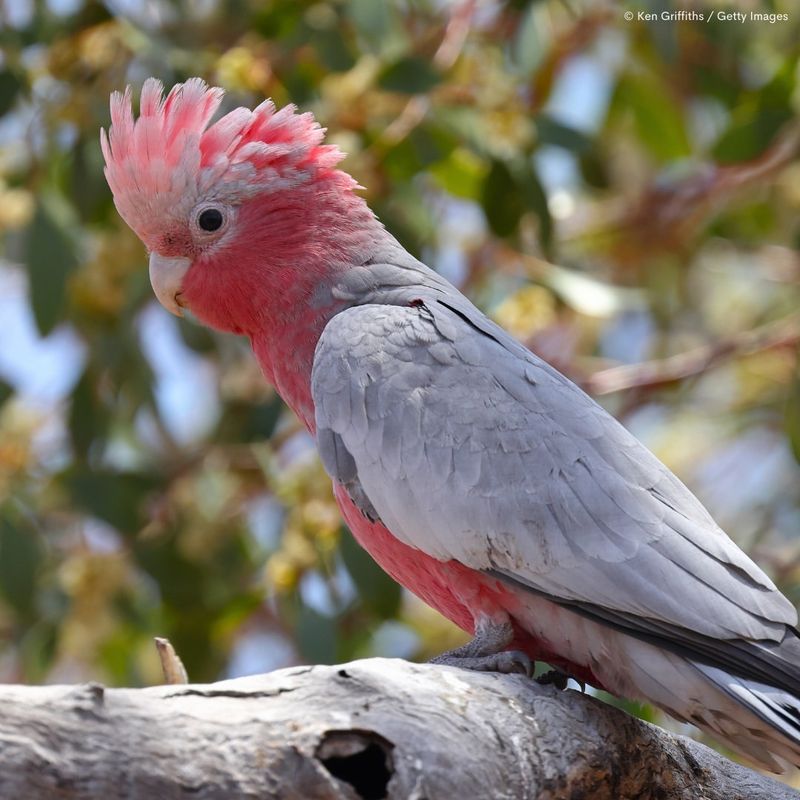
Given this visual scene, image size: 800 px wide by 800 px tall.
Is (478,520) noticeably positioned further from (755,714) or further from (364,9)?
(364,9)

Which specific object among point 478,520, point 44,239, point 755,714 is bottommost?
point 755,714

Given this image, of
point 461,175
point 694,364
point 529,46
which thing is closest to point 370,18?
point 529,46

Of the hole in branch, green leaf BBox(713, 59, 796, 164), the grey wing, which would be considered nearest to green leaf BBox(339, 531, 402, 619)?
the grey wing

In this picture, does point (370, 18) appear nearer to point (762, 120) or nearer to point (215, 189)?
point (215, 189)

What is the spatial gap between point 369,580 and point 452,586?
4.91ft

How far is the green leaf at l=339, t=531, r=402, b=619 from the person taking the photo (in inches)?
199

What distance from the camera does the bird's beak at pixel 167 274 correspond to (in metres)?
4.19

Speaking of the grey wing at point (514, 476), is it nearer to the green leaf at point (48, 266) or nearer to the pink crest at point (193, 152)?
the pink crest at point (193, 152)

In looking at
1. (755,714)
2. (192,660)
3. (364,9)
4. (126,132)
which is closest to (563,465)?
(755,714)

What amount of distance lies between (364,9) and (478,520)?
2.56 meters

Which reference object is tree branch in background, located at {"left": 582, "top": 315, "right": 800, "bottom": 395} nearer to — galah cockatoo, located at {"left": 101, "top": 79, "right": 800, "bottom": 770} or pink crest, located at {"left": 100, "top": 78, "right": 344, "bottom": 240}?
galah cockatoo, located at {"left": 101, "top": 79, "right": 800, "bottom": 770}

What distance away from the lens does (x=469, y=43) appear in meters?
6.17

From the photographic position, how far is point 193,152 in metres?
4.04

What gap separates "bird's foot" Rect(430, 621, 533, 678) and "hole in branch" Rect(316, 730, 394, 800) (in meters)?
0.64
